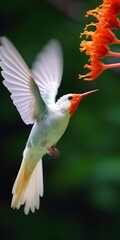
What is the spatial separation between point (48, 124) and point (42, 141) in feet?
0.23

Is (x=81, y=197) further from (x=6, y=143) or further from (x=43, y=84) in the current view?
(x=43, y=84)

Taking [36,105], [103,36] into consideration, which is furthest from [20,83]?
[103,36]

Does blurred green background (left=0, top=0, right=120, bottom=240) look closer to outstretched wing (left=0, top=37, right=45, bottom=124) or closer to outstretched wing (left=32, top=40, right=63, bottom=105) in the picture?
outstretched wing (left=32, top=40, right=63, bottom=105)

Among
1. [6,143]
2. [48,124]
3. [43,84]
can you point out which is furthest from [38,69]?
[6,143]

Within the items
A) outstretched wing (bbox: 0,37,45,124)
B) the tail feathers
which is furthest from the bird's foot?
the tail feathers

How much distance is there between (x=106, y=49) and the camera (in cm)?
214

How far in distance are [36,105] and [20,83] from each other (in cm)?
15

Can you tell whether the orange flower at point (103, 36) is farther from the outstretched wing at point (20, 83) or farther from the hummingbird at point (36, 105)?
the outstretched wing at point (20, 83)

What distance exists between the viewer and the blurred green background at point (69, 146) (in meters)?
4.11

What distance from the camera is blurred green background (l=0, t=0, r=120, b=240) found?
411cm

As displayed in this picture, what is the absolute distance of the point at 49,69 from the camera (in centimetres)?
268

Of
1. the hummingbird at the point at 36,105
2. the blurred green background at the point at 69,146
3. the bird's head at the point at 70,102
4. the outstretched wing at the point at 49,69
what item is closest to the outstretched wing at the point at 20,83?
the hummingbird at the point at 36,105

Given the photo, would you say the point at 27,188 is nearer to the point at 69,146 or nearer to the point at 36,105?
the point at 36,105

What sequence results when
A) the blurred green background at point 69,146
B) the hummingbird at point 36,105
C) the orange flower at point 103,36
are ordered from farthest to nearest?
the blurred green background at point 69,146, the hummingbird at point 36,105, the orange flower at point 103,36
